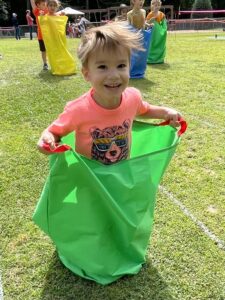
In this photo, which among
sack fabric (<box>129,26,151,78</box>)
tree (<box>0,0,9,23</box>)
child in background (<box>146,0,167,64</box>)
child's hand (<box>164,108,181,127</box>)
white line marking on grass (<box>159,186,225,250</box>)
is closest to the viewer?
child's hand (<box>164,108,181,127</box>)

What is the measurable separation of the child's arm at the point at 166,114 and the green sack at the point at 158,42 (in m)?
7.40

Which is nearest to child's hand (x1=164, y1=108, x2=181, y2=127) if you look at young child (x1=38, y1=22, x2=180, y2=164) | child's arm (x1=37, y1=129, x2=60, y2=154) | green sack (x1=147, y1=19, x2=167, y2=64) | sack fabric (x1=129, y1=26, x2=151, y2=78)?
young child (x1=38, y1=22, x2=180, y2=164)

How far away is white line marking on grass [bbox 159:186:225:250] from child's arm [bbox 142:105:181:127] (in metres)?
0.92

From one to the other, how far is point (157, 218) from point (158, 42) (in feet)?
24.7

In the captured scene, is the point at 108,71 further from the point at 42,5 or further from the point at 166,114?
the point at 42,5

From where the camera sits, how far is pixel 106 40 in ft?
7.15

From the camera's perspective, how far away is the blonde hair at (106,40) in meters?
2.18

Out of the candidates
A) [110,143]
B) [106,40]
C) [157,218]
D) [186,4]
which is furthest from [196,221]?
[186,4]

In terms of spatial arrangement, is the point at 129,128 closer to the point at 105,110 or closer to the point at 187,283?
the point at 105,110

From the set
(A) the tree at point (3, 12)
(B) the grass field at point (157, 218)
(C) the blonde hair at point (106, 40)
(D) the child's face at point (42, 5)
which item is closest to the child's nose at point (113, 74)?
(C) the blonde hair at point (106, 40)

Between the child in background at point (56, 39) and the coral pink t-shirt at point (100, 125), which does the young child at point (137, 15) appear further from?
the coral pink t-shirt at point (100, 125)

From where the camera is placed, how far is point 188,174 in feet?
13.2

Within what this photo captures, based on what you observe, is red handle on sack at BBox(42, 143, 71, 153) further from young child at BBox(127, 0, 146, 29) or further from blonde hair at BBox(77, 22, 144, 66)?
young child at BBox(127, 0, 146, 29)

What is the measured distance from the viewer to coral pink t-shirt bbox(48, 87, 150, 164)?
2342mm
